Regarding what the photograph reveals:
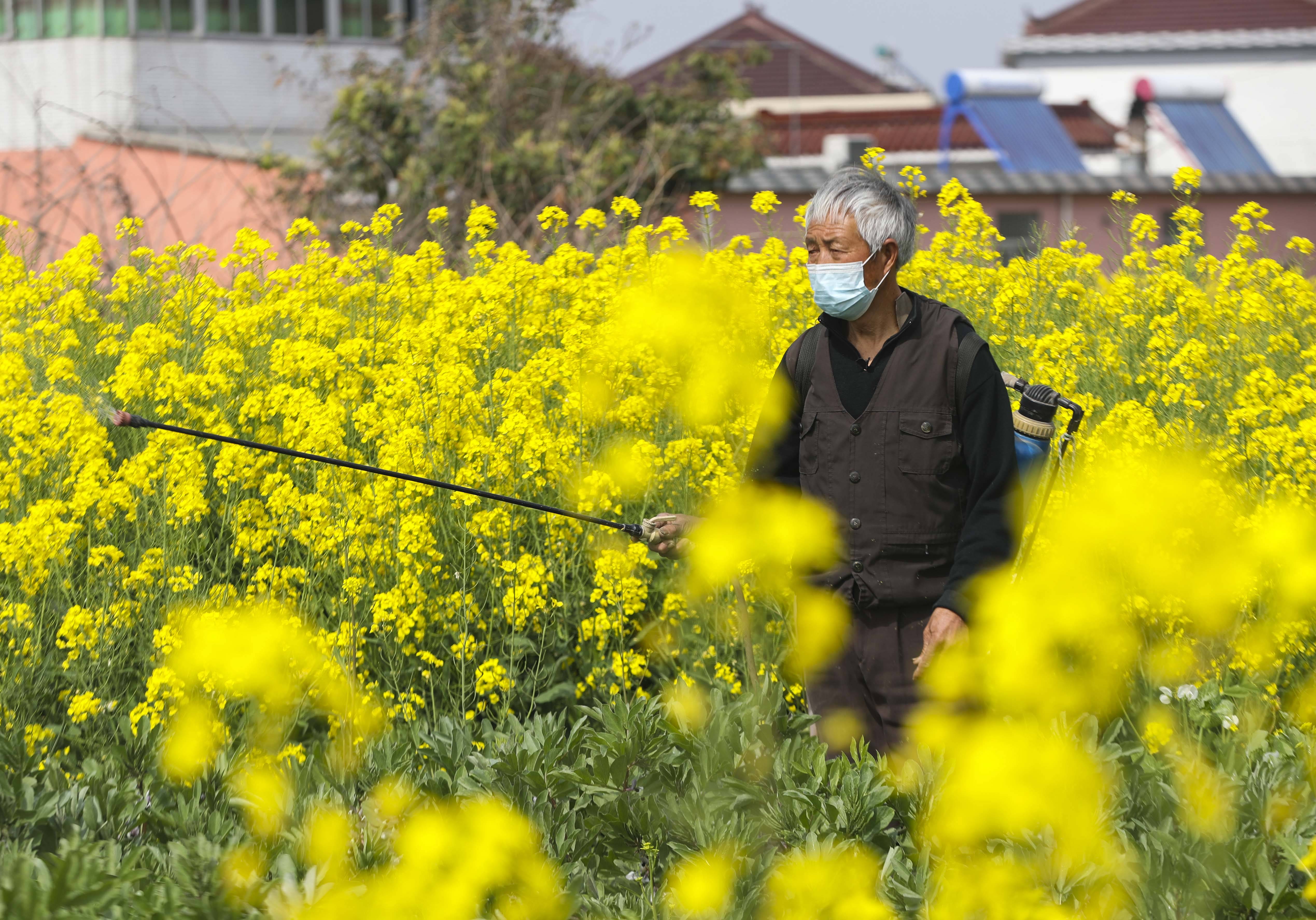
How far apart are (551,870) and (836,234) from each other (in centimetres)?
125

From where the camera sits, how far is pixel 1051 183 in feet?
56.6

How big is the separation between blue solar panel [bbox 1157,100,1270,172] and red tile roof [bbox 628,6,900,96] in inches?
499

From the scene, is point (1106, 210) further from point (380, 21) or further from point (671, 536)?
point (671, 536)

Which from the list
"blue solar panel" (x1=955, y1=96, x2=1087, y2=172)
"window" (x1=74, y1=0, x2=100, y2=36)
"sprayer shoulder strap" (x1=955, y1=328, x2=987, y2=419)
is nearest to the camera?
"sprayer shoulder strap" (x1=955, y1=328, x2=987, y2=419)

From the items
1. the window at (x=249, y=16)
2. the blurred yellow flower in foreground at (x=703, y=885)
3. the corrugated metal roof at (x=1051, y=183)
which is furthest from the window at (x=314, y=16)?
the blurred yellow flower in foreground at (x=703, y=885)

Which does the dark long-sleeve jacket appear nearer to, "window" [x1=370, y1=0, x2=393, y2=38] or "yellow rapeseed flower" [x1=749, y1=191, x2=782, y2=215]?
"yellow rapeseed flower" [x1=749, y1=191, x2=782, y2=215]

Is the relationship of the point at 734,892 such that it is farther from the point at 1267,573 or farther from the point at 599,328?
the point at 599,328

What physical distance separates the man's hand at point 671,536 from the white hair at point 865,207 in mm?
664

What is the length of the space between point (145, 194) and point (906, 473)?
45.6 feet

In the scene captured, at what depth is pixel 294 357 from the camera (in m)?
4.32

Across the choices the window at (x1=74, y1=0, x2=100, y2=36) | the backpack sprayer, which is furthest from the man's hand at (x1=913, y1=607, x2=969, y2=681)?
the window at (x1=74, y1=0, x2=100, y2=36)

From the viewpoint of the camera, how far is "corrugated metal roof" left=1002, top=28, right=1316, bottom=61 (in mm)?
29625

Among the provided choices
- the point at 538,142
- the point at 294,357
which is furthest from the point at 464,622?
the point at 538,142

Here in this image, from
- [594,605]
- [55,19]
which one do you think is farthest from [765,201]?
[55,19]
